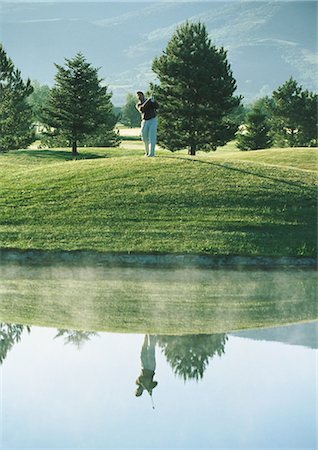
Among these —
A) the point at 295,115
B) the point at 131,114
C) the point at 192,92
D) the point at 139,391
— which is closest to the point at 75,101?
the point at 192,92

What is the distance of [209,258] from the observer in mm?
19984

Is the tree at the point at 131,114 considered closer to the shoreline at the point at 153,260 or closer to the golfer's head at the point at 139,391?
the shoreline at the point at 153,260

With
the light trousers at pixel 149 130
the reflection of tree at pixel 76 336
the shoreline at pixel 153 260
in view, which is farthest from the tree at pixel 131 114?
the reflection of tree at pixel 76 336

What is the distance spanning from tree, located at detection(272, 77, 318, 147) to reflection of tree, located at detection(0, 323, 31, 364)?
218 feet

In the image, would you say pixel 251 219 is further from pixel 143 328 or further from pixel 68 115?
pixel 68 115

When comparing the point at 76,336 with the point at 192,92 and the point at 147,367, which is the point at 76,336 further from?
the point at 192,92

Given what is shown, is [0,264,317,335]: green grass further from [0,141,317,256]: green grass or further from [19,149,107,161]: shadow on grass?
[19,149,107,161]: shadow on grass

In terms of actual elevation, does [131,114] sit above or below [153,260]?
above

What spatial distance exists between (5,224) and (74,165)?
684 cm

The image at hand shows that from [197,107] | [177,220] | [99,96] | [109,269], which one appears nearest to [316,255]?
[177,220]

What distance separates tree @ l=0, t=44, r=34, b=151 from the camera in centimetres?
5988

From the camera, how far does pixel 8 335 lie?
12609 millimetres

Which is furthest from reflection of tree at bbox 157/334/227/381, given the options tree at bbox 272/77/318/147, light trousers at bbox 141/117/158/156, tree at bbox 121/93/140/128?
tree at bbox 121/93/140/128

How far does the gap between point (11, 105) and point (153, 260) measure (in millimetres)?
44628
